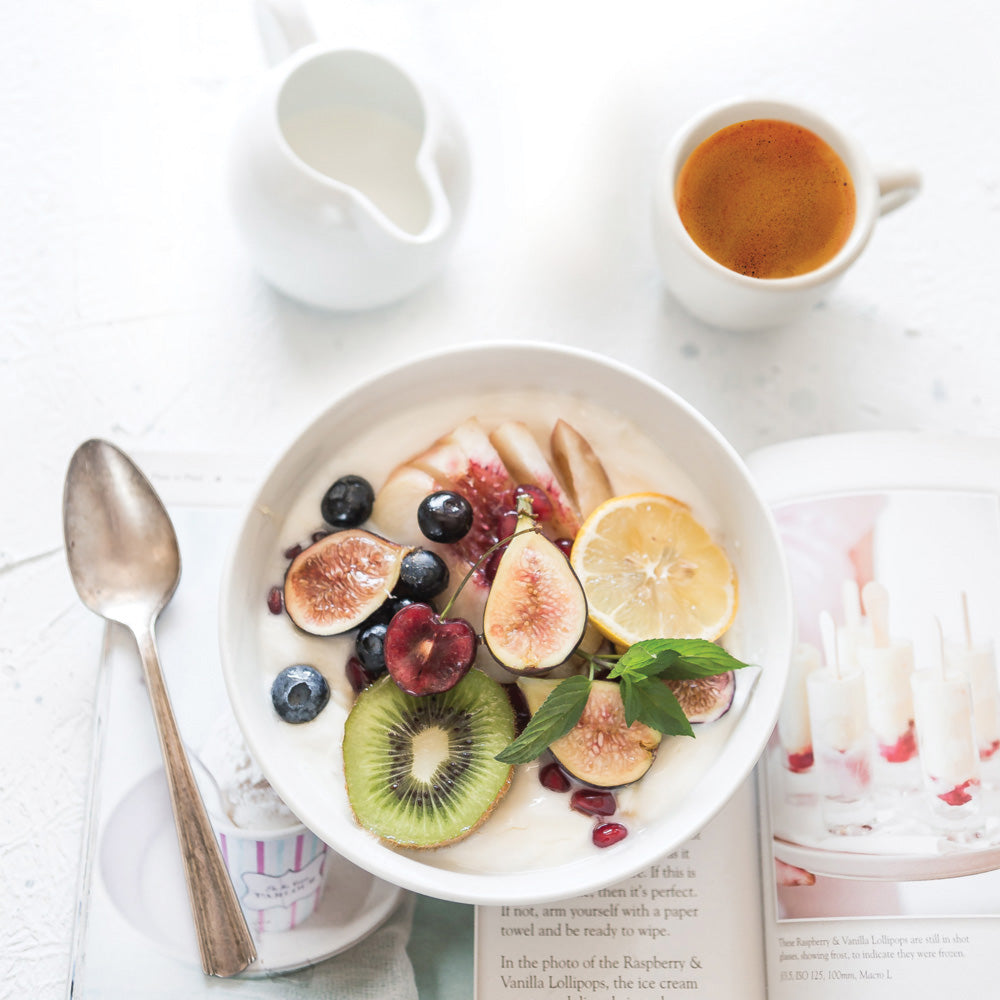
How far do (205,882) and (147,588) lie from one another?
331 millimetres

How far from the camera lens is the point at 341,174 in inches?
45.2

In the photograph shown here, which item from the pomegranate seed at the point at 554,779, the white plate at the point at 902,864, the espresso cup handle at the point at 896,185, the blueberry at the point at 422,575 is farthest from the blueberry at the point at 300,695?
the espresso cup handle at the point at 896,185

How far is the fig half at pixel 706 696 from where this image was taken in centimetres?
95

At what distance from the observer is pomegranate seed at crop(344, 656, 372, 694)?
3.14ft

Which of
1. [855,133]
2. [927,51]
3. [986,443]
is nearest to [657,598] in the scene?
[986,443]

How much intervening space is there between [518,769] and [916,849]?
46 centimetres

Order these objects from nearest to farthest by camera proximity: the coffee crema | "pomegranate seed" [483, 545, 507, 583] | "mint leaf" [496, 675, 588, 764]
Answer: "mint leaf" [496, 675, 588, 764]
"pomegranate seed" [483, 545, 507, 583]
the coffee crema

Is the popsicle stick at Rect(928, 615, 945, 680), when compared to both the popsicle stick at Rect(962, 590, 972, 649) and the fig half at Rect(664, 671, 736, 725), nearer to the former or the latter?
the popsicle stick at Rect(962, 590, 972, 649)

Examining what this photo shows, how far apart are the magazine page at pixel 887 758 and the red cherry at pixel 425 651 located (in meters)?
0.40

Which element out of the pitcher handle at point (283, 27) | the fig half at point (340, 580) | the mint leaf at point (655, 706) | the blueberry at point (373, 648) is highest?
the pitcher handle at point (283, 27)

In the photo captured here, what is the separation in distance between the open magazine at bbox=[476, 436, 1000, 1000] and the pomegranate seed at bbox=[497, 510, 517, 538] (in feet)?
1.19

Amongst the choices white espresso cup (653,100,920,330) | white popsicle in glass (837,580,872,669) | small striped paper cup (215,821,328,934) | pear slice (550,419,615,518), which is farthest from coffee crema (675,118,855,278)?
small striped paper cup (215,821,328,934)

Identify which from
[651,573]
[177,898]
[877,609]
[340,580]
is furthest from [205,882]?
[877,609]

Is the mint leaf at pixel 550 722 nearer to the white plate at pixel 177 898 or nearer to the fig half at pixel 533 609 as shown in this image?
the fig half at pixel 533 609
